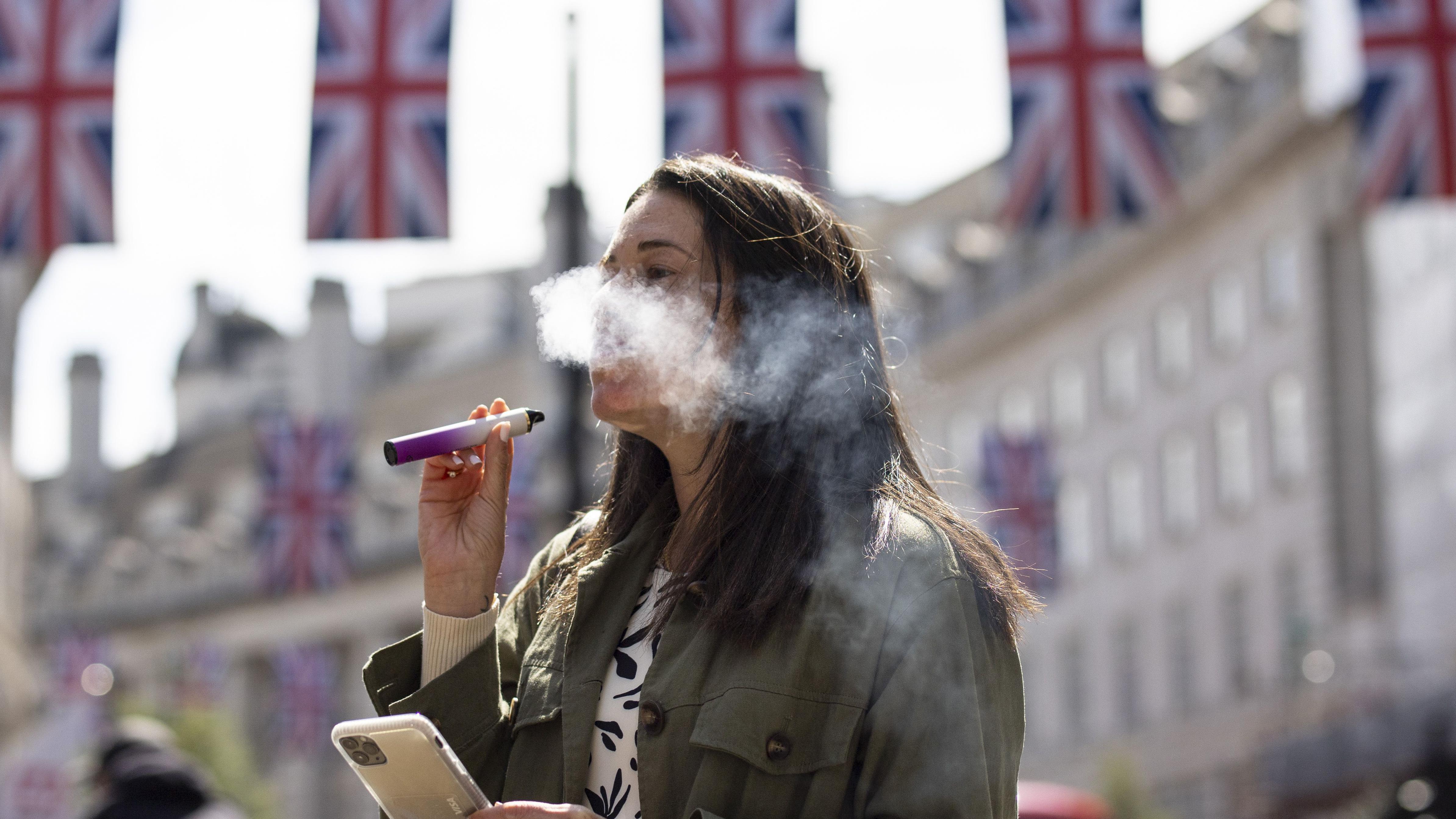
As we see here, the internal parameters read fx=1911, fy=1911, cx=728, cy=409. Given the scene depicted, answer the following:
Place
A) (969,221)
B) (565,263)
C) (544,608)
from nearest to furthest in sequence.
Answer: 1. (544,608)
2. (565,263)
3. (969,221)

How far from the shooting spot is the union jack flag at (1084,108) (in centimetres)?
1126

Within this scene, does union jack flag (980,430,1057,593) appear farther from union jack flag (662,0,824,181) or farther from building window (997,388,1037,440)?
building window (997,388,1037,440)

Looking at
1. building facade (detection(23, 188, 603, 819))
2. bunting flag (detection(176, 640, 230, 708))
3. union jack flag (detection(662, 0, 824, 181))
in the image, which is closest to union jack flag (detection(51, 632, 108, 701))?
bunting flag (detection(176, 640, 230, 708))

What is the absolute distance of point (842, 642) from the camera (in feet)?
7.44

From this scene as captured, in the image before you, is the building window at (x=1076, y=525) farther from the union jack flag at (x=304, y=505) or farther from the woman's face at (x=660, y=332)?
the woman's face at (x=660, y=332)

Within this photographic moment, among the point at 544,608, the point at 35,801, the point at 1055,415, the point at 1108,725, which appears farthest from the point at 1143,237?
the point at 544,608

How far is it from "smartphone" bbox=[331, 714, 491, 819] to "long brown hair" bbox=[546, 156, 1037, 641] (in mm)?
344

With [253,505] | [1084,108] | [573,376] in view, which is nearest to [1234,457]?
[1084,108]

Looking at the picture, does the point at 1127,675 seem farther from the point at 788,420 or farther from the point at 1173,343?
the point at 788,420

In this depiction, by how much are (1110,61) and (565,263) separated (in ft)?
11.3

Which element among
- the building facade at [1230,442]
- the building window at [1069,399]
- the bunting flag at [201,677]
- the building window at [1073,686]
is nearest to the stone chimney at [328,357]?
the building facade at [1230,442]

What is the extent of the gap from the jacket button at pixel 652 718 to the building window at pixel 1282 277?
3398 centimetres

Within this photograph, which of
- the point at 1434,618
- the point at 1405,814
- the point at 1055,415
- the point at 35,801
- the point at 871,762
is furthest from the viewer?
the point at 1055,415

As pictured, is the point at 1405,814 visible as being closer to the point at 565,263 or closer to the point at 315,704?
the point at 565,263
